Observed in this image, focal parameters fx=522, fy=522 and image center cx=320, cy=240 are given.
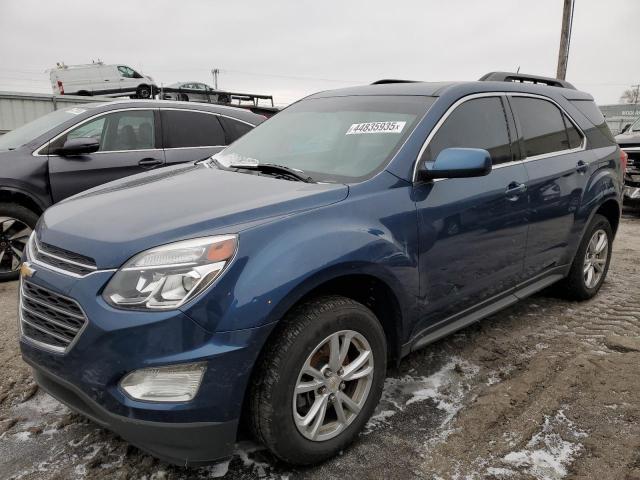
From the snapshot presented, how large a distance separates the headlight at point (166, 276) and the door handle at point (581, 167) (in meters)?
3.09

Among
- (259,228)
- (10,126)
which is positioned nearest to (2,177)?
(259,228)

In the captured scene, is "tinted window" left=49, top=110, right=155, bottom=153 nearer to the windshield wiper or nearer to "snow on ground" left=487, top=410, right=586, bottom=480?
the windshield wiper

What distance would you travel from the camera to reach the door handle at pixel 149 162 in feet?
17.8

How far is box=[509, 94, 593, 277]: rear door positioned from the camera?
356 centimetres

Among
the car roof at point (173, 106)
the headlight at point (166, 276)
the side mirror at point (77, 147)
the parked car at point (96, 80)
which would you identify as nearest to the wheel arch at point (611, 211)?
the headlight at point (166, 276)

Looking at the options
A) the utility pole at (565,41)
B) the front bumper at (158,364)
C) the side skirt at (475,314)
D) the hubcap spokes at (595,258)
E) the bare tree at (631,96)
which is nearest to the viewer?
the front bumper at (158,364)

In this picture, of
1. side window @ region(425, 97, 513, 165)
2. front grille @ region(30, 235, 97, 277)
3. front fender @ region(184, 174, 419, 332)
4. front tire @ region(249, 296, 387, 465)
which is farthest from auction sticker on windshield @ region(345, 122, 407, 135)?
front grille @ region(30, 235, 97, 277)

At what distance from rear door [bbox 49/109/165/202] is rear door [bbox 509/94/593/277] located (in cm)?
366

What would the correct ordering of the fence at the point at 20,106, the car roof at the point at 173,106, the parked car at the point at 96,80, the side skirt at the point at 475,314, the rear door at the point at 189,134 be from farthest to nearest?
1. the parked car at the point at 96,80
2. the fence at the point at 20,106
3. the rear door at the point at 189,134
4. the car roof at the point at 173,106
5. the side skirt at the point at 475,314

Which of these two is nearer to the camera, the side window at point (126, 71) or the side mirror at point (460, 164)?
the side mirror at point (460, 164)

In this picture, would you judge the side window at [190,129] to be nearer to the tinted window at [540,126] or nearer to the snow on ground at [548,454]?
the tinted window at [540,126]

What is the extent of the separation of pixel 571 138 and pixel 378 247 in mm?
2533

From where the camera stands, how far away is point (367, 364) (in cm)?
247

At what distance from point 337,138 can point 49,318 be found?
179 centimetres
